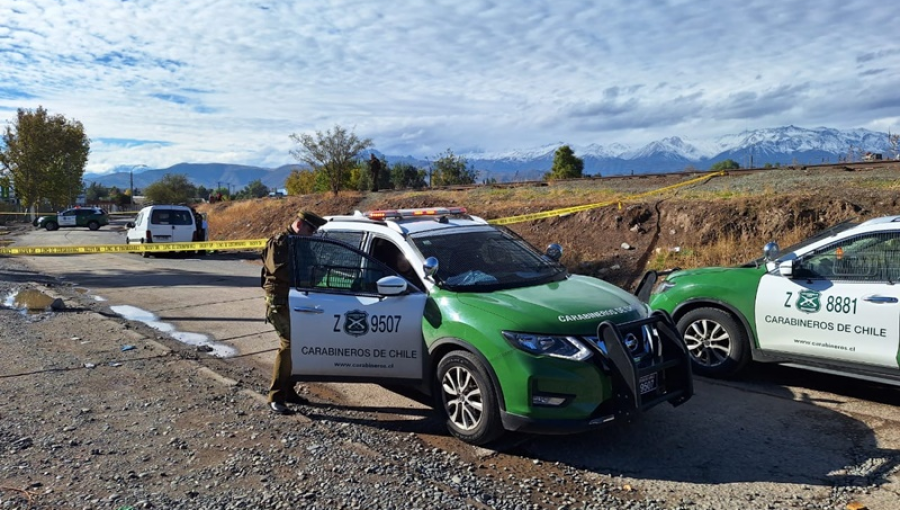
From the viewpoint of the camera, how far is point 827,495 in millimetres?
4039

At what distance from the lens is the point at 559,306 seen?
15.4 ft

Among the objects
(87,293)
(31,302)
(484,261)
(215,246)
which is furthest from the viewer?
(215,246)

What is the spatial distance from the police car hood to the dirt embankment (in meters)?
7.03

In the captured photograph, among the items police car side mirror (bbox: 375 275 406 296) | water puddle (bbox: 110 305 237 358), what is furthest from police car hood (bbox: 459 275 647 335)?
water puddle (bbox: 110 305 237 358)

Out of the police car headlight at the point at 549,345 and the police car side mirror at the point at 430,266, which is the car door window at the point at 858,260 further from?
the police car side mirror at the point at 430,266

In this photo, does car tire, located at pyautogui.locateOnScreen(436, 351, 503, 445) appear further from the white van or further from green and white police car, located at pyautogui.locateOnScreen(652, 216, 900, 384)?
the white van

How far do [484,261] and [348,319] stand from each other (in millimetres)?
1252

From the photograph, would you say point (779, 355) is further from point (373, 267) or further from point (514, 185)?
point (514, 185)

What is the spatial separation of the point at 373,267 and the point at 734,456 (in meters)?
3.05

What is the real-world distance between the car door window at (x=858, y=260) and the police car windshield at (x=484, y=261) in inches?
87.4

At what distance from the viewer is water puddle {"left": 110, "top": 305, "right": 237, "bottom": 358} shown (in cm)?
792

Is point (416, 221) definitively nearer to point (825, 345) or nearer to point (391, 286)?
point (391, 286)

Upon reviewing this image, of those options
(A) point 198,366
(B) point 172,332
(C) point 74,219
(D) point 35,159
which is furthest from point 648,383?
(D) point 35,159

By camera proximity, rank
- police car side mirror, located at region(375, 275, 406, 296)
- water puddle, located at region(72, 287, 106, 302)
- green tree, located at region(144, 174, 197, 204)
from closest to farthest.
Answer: police car side mirror, located at region(375, 275, 406, 296) → water puddle, located at region(72, 287, 106, 302) → green tree, located at region(144, 174, 197, 204)
